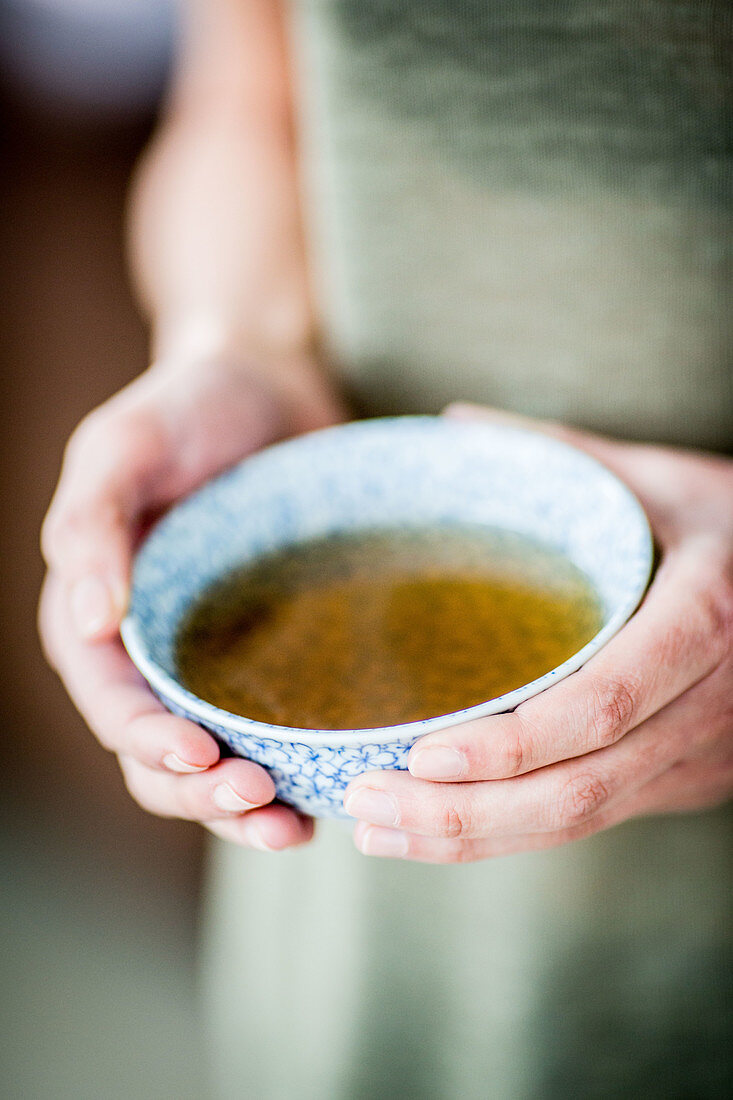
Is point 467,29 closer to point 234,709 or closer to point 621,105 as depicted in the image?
point 621,105

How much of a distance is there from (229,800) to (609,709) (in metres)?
0.21

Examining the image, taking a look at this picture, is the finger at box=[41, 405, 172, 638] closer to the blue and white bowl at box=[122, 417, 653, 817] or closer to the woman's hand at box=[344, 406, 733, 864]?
the blue and white bowl at box=[122, 417, 653, 817]

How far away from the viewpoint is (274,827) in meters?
0.50

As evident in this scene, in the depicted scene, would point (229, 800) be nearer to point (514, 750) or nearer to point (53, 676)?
point (514, 750)

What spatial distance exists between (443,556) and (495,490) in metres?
0.07

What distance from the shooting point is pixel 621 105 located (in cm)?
Answer: 65

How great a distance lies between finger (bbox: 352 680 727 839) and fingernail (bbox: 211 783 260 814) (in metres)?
0.06

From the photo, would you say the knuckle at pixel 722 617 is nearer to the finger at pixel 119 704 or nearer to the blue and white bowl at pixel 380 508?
the blue and white bowl at pixel 380 508

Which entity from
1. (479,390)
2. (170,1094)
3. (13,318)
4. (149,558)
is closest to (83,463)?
(149,558)

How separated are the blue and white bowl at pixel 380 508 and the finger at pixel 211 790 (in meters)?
0.01

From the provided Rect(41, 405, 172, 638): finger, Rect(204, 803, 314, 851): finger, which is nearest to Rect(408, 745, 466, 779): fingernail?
Rect(204, 803, 314, 851): finger

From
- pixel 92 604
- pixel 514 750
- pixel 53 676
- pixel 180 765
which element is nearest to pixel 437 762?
pixel 514 750

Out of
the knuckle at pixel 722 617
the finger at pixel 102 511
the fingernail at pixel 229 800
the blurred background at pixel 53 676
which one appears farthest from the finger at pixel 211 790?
the blurred background at pixel 53 676

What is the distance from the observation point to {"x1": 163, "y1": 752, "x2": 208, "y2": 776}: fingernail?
1.56 ft
